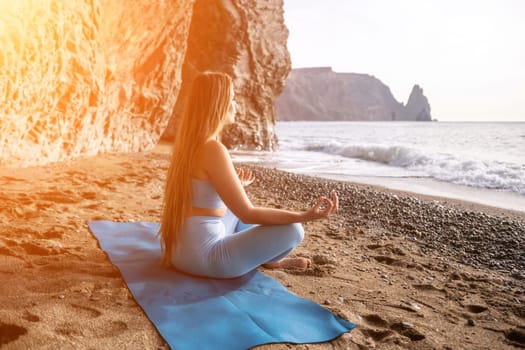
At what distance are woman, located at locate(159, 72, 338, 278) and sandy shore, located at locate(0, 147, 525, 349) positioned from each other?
0.50 metres

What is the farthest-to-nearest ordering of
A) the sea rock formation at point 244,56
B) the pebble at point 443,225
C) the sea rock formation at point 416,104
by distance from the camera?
the sea rock formation at point 416,104, the sea rock formation at point 244,56, the pebble at point 443,225

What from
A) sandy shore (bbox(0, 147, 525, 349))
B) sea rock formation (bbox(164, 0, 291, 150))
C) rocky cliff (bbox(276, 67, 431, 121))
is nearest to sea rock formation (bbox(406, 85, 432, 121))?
rocky cliff (bbox(276, 67, 431, 121))

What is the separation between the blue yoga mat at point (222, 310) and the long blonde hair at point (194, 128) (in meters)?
0.44

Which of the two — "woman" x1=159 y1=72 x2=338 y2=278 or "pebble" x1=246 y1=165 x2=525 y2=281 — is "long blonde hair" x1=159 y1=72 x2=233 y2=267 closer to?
"woman" x1=159 y1=72 x2=338 y2=278

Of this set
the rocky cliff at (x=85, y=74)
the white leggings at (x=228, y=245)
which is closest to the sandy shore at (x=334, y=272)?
the white leggings at (x=228, y=245)

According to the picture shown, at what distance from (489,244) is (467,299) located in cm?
210

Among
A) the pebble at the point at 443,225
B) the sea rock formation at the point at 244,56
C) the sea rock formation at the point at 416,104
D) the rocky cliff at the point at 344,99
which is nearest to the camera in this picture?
the pebble at the point at 443,225

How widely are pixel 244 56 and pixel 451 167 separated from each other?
12.0 m

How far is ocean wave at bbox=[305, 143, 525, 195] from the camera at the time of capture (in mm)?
10438

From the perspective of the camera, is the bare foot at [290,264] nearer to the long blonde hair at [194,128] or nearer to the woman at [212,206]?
the woman at [212,206]

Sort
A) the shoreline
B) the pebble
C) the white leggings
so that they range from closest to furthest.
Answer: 1. the white leggings
2. the pebble
3. the shoreline

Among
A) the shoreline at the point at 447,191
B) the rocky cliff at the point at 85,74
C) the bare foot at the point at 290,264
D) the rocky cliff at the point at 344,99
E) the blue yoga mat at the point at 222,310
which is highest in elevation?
the rocky cliff at the point at 344,99

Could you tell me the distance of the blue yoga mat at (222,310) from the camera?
2.27m

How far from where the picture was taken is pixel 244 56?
826 inches
